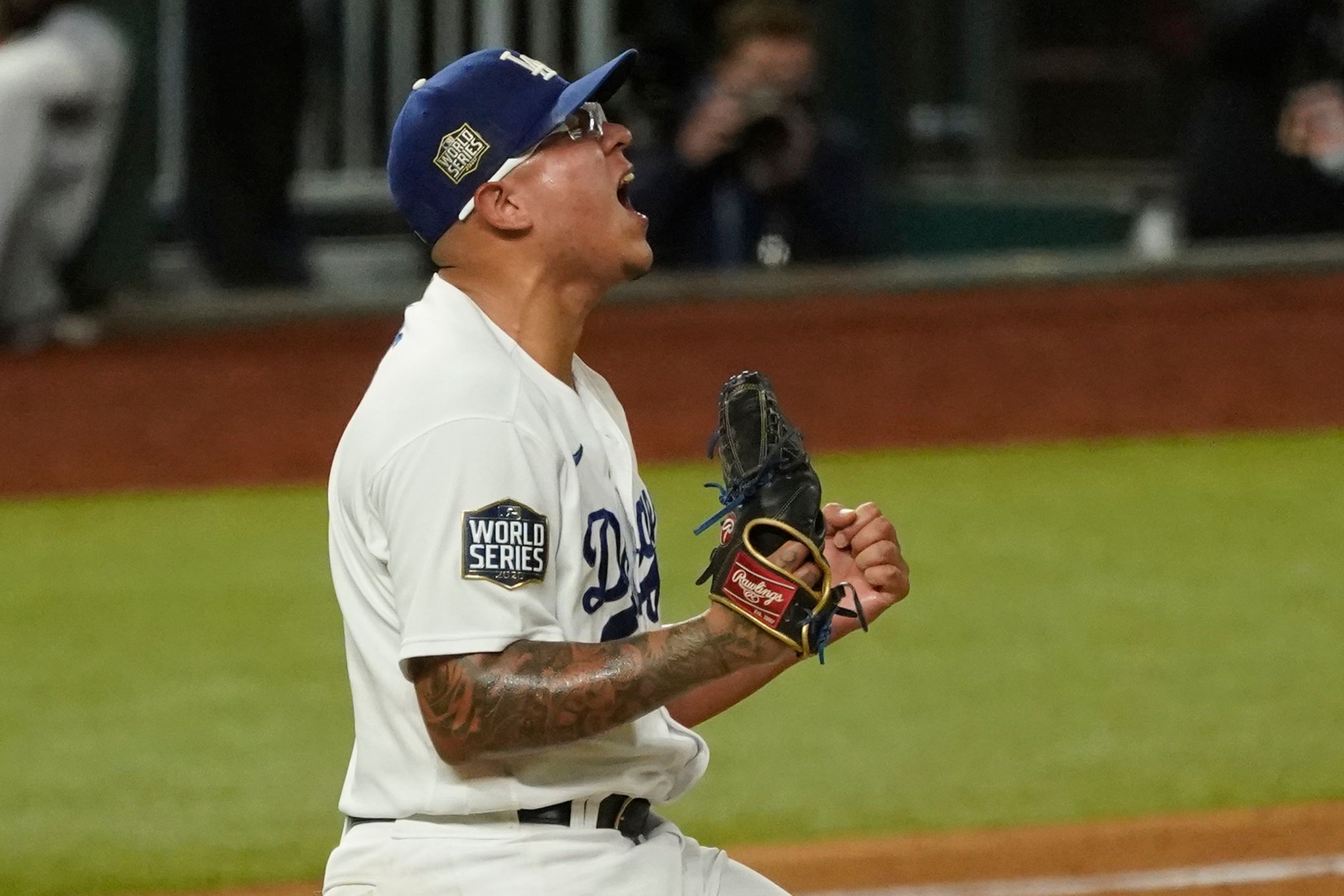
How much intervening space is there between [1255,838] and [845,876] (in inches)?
34.1

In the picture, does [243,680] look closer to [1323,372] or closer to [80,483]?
[80,483]

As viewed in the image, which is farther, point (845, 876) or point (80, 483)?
point (80, 483)

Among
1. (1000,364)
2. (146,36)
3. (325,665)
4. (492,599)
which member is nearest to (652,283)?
(1000,364)

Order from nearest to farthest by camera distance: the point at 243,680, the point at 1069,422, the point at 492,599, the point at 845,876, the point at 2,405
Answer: the point at 492,599
the point at 845,876
the point at 243,680
the point at 2,405
the point at 1069,422

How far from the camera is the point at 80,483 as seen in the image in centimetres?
781

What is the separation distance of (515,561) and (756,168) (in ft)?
19.9

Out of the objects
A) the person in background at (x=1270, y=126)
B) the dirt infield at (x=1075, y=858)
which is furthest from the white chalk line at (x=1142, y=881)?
the person in background at (x=1270, y=126)

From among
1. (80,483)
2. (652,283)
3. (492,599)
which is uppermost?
(492,599)

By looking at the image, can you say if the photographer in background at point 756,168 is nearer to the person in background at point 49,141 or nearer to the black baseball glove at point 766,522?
the person in background at point 49,141

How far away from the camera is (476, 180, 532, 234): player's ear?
262cm

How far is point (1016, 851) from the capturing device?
4.28m

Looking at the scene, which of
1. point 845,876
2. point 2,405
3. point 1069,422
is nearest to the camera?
point 845,876

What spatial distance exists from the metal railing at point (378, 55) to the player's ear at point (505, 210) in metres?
Answer: 6.29

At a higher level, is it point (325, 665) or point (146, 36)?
point (146, 36)
